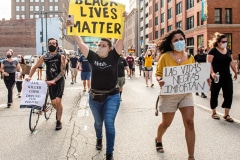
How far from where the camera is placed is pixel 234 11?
139 ft

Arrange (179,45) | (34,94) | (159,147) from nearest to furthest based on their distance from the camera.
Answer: (179,45), (159,147), (34,94)

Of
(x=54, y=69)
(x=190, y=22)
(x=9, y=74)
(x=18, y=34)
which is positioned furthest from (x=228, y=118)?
(x=18, y=34)

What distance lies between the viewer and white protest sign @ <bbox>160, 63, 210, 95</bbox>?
15.4 ft

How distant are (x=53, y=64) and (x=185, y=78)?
9.94 ft

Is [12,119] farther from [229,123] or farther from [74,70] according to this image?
[74,70]

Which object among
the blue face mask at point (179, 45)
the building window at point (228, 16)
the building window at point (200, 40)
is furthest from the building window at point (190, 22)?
the blue face mask at point (179, 45)

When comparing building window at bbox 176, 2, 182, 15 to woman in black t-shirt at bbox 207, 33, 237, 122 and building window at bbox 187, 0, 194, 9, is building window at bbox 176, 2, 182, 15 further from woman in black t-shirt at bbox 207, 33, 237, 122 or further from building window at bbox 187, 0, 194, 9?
woman in black t-shirt at bbox 207, 33, 237, 122

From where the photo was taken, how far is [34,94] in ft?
22.4

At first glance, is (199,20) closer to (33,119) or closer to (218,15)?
(218,15)

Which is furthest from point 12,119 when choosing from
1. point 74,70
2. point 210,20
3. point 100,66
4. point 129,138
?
point 210,20

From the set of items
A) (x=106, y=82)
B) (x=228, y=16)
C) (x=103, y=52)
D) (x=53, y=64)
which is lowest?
(x=106, y=82)

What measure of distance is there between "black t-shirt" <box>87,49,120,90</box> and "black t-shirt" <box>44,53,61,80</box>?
221cm

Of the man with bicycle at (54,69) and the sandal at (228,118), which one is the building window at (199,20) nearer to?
the sandal at (228,118)

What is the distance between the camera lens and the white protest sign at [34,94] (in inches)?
267
